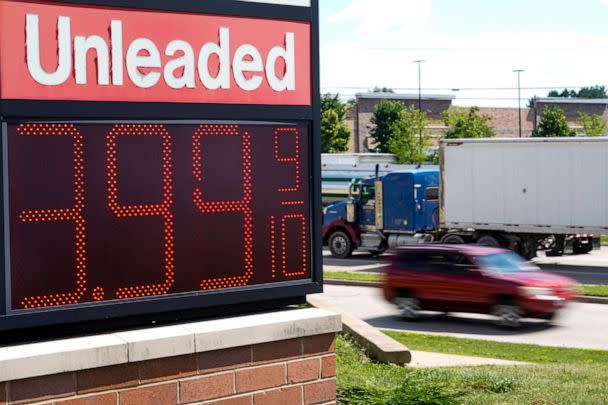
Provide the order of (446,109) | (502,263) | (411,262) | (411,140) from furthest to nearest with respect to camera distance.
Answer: (446,109), (411,140), (411,262), (502,263)

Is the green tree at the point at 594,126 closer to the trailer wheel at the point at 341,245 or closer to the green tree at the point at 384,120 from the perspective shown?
the green tree at the point at 384,120

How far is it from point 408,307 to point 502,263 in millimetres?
2160

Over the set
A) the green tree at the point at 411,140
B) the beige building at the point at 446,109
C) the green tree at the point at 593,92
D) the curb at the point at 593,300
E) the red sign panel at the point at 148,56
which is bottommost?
the curb at the point at 593,300

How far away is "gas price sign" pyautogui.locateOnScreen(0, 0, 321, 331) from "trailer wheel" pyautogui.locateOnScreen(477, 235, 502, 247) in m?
26.7

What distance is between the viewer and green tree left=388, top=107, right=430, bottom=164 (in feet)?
205

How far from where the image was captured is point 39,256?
521 cm

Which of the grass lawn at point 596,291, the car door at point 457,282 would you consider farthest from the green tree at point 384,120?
the car door at point 457,282

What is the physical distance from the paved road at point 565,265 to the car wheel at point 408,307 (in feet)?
25.0

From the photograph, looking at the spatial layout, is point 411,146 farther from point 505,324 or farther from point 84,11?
point 84,11

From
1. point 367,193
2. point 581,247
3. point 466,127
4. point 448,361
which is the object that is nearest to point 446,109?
point 466,127

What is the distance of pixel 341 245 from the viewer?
120 ft

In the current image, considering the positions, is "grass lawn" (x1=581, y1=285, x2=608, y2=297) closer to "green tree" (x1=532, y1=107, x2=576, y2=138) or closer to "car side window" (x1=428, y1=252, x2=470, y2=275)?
"car side window" (x1=428, y1=252, x2=470, y2=275)

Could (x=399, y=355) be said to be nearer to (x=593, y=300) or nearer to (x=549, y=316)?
(x=549, y=316)

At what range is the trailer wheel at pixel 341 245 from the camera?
36.3 meters
